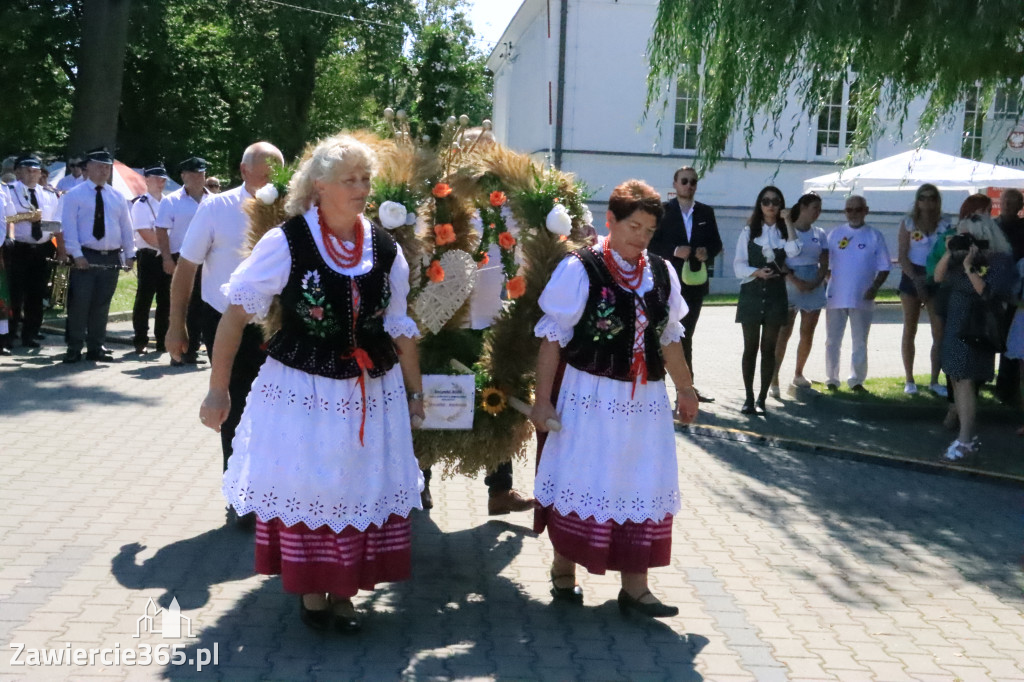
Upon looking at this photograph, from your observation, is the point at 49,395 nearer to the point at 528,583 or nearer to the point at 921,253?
the point at 528,583

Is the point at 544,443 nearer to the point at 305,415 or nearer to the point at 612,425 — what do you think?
the point at 612,425

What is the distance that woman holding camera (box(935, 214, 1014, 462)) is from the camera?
966cm

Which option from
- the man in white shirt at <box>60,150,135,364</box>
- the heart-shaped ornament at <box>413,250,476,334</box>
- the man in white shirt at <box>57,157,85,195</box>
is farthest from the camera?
the man in white shirt at <box>57,157,85,195</box>

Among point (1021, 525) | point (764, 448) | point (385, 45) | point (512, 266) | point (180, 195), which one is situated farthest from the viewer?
point (385, 45)

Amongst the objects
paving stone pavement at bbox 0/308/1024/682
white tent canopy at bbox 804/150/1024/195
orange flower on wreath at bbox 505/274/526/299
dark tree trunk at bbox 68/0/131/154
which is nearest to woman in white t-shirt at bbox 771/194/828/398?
white tent canopy at bbox 804/150/1024/195

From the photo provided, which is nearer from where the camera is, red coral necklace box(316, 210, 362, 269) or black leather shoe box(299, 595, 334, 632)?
red coral necklace box(316, 210, 362, 269)

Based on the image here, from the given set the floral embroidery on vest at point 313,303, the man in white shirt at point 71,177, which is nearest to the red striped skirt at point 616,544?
the floral embroidery on vest at point 313,303

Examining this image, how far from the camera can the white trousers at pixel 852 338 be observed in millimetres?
13117

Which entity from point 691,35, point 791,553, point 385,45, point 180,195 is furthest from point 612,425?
point 385,45

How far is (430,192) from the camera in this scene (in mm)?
6238

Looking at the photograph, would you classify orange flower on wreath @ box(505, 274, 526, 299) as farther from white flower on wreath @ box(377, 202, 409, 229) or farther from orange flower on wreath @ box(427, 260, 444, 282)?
white flower on wreath @ box(377, 202, 409, 229)

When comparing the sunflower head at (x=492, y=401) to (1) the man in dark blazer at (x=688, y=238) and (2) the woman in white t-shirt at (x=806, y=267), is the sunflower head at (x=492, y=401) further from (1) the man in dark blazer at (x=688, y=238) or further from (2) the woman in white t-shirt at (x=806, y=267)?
(2) the woman in white t-shirt at (x=806, y=267)

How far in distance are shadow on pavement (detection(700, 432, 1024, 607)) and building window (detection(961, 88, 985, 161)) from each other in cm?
371

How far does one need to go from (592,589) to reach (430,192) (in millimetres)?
2087
